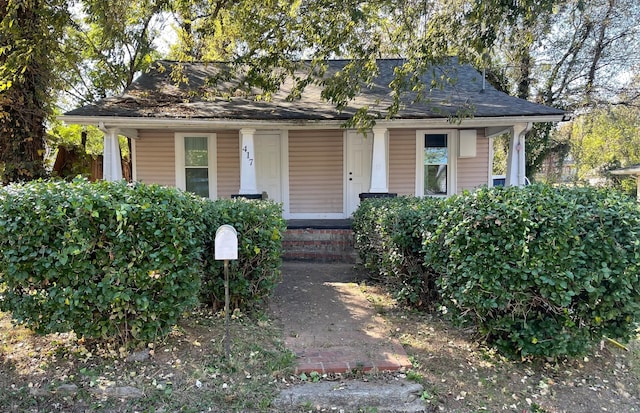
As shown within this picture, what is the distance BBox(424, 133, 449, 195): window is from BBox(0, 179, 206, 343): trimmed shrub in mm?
7636

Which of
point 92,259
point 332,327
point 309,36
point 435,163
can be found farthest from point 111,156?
point 435,163

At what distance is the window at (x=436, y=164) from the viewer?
31.1 feet

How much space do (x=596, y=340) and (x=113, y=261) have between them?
377 centimetres

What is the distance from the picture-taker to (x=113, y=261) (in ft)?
9.25

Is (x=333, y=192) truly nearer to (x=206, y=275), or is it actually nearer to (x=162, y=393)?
(x=206, y=275)

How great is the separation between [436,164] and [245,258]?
6.94 meters

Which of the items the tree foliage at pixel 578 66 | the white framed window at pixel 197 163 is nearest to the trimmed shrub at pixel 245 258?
the white framed window at pixel 197 163

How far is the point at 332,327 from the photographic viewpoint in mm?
3896

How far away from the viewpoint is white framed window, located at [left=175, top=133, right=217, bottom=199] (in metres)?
9.38

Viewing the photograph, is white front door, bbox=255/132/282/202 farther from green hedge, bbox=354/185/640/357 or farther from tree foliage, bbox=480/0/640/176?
tree foliage, bbox=480/0/640/176

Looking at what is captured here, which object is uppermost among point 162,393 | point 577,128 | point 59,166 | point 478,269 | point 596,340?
point 577,128

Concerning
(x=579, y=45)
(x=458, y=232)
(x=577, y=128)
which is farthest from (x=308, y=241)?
(x=577, y=128)

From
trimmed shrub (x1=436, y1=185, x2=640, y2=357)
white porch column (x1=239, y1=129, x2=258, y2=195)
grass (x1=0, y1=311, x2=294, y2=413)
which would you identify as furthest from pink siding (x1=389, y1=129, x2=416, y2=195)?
grass (x1=0, y1=311, x2=294, y2=413)

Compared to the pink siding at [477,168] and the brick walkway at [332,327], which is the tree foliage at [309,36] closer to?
the brick walkway at [332,327]
